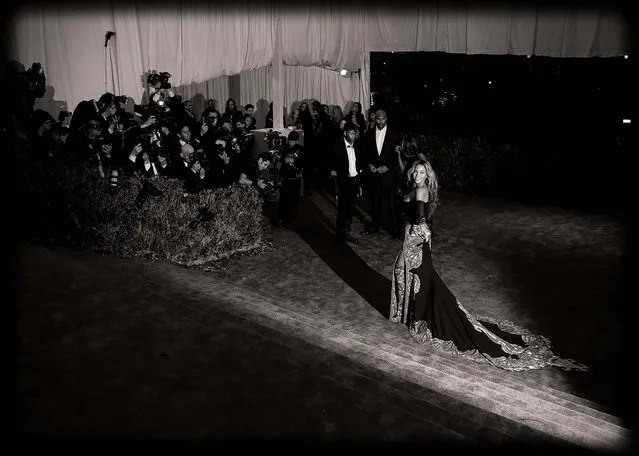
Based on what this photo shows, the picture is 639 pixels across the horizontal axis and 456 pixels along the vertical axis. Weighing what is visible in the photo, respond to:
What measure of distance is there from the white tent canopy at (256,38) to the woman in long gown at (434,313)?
7192mm

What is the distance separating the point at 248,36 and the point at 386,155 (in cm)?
503

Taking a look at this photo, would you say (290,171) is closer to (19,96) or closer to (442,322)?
(19,96)

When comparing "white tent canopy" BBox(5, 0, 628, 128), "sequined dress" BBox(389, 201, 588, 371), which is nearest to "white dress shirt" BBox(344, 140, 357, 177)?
"sequined dress" BBox(389, 201, 588, 371)

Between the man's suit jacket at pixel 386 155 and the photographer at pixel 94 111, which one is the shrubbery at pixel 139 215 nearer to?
the photographer at pixel 94 111

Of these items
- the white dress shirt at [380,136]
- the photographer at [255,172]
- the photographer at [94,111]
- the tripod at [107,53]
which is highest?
the tripod at [107,53]

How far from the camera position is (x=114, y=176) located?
849 cm

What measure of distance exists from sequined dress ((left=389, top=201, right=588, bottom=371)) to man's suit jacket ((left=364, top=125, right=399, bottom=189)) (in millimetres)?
3516

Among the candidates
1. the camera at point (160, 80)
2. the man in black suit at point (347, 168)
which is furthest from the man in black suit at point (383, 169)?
the camera at point (160, 80)

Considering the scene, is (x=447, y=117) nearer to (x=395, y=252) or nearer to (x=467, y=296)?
(x=395, y=252)

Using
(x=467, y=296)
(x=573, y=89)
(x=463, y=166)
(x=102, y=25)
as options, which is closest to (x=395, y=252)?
(x=467, y=296)

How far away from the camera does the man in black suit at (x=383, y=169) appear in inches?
375

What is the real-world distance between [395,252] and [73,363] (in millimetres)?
5147

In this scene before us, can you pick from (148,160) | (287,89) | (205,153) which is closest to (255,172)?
(205,153)

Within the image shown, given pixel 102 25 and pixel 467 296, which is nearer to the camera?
pixel 467 296
